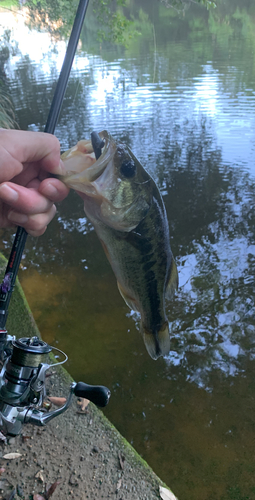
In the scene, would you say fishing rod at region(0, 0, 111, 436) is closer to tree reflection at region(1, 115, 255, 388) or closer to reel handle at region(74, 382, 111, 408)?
reel handle at region(74, 382, 111, 408)

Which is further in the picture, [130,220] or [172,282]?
[172,282]

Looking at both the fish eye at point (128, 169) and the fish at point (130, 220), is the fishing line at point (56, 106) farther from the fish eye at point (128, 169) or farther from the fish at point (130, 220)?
the fish eye at point (128, 169)

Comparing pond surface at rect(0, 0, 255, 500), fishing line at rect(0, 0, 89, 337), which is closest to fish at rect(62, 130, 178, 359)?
fishing line at rect(0, 0, 89, 337)

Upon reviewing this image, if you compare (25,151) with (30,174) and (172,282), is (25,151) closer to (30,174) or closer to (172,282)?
(30,174)

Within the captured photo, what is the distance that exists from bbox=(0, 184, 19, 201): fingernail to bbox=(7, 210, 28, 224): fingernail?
0.50 ft

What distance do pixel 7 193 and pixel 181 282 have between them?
3.00m

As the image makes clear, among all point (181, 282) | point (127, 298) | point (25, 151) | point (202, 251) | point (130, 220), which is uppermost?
point (25, 151)

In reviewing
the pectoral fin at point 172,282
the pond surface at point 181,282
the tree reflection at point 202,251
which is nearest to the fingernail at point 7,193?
the pectoral fin at point 172,282

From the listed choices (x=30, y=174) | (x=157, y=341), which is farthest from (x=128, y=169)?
(x=157, y=341)

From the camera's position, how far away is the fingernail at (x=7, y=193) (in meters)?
1.08

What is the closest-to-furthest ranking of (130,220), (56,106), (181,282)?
(130,220), (56,106), (181,282)

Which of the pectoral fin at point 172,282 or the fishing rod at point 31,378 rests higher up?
the pectoral fin at point 172,282

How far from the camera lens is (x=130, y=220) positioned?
4.03ft

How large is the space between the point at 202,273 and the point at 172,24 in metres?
12.7
